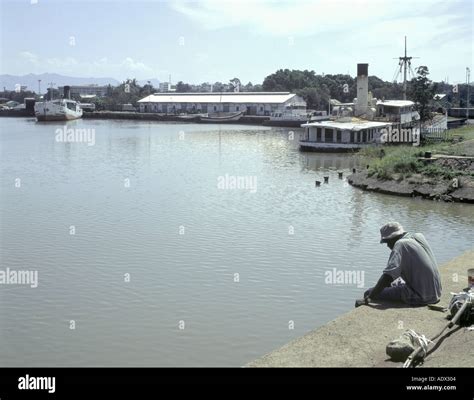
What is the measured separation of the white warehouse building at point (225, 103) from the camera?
108 m

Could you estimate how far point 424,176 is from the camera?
91.0 feet

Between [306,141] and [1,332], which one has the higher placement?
[306,141]

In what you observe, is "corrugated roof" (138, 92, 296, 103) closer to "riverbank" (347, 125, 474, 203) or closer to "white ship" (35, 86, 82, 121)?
"white ship" (35, 86, 82, 121)

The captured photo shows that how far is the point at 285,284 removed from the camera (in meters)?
13.8

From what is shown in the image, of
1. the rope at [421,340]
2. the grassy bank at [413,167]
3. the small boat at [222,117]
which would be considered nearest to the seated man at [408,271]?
the rope at [421,340]

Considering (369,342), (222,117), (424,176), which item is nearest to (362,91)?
(424,176)

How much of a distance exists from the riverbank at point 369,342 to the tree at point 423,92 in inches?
1712

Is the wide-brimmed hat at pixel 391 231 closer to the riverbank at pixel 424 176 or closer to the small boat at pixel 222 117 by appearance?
the riverbank at pixel 424 176

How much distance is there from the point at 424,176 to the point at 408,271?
19.0 meters

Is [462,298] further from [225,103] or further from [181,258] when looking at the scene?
[225,103]

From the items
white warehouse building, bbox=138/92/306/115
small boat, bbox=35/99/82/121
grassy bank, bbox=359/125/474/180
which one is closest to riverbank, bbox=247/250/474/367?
grassy bank, bbox=359/125/474/180
